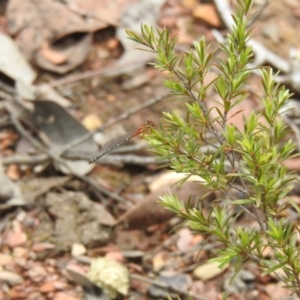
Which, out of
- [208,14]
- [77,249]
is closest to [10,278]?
[77,249]

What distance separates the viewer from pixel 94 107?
11.6ft

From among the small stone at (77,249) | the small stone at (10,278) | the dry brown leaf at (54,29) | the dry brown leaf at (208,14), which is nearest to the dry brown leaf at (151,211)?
the small stone at (77,249)

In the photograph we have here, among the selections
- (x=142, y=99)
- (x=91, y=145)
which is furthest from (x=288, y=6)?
(x=91, y=145)

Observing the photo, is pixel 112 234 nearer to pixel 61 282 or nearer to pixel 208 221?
pixel 61 282

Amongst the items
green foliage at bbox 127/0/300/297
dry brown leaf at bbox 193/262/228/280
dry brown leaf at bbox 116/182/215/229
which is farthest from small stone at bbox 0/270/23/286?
green foliage at bbox 127/0/300/297

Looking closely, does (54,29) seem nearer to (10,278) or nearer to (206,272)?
(10,278)

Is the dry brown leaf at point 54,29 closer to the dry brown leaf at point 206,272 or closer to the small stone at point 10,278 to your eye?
the small stone at point 10,278

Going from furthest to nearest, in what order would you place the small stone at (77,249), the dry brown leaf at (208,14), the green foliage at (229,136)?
1. the dry brown leaf at (208,14)
2. the small stone at (77,249)
3. the green foliage at (229,136)

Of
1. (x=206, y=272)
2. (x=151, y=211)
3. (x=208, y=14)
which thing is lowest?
(x=206, y=272)

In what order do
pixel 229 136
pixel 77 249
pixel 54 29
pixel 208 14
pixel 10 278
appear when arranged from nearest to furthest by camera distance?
pixel 229 136, pixel 10 278, pixel 77 249, pixel 54 29, pixel 208 14

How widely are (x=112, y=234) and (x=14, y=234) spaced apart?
0.41 meters

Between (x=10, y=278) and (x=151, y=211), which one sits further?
(x=151, y=211)

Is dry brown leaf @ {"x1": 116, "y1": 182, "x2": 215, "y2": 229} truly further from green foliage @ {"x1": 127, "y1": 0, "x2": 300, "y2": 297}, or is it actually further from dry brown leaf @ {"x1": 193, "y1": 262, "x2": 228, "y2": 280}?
green foliage @ {"x1": 127, "y1": 0, "x2": 300, "y2": 297}

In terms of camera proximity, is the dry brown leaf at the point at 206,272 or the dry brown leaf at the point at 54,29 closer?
the dry brown leaf at the point at 206,272
